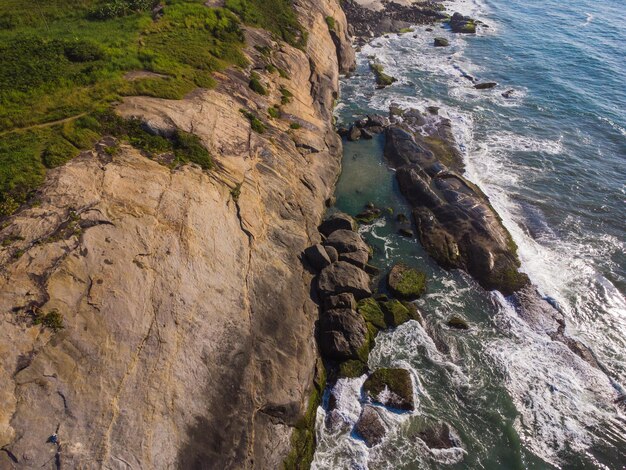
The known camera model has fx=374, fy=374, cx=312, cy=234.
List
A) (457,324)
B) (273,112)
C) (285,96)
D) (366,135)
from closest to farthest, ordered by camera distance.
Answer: (457,324) < (273,112) < (285,96) < (366,135)

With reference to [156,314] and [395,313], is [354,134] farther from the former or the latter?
[156,314]

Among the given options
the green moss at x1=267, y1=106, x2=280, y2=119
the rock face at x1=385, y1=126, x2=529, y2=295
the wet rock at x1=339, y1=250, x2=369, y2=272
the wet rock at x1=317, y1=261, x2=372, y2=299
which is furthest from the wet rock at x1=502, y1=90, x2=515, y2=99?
the wet rock at x1=317, y1=261, x2=372, y2=299

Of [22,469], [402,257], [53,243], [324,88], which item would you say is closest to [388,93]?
[324,88]

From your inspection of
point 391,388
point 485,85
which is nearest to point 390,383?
point 391,388

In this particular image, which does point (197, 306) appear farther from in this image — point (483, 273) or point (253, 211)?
point (483, 273)

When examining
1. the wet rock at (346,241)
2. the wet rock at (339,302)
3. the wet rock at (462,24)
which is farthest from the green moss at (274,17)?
the wet rock at (462,24)

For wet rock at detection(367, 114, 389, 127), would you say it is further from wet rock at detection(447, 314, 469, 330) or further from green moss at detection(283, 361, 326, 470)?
green moss at detection(283, 361, 326, 470)
